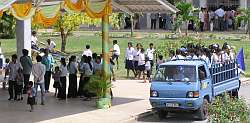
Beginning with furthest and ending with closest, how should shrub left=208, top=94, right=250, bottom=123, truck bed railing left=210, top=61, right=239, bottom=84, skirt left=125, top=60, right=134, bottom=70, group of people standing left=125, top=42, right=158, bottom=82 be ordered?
skirt left=125, top=60, right=134, bottom=70 < group of people standing left=125, top=42, right=158, bottom=82 < truck bed railing left=210, top=61, right=239, bottom=84 < shrub left=208, top=94, right=250, bottom=123

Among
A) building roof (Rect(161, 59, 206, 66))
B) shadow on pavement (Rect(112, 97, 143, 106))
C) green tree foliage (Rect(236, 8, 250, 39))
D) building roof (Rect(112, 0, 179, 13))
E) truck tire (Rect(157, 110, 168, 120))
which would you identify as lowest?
truck tire (Rect(157, 110, 168, 120))

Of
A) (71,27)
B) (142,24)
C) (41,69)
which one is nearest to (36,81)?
(41,69)

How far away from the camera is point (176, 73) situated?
1888 cm

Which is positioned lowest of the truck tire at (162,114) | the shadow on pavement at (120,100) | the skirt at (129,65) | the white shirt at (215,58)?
the truck tire at (162,114)

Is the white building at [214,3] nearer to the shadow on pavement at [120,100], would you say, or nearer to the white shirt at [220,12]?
the white shirt at [220,12]

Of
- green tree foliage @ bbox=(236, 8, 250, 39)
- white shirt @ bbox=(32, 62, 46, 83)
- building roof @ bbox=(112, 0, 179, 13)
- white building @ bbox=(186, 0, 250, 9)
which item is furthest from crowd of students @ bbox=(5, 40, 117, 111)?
white building @ bbox=(186, 0, 250, 9)

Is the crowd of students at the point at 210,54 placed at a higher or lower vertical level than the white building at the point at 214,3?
lower

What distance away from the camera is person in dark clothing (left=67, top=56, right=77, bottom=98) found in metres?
22.5

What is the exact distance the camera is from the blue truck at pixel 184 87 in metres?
18.1

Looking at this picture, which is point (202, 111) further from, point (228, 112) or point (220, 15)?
point (220, 15)

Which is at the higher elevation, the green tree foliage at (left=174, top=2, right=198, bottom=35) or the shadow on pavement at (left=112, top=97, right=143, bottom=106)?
the green tree foliage at (left=174, top=2, right=198, bottom=35)

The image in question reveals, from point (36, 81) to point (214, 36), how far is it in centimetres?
2542

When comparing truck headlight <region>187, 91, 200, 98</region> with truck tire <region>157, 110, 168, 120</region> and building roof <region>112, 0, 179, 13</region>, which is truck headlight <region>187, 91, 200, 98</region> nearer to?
truck tire <region>157, 110, 168, 120</region>

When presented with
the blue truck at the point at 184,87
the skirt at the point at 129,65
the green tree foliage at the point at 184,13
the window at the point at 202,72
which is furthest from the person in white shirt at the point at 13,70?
the green tree foliage at the point at 184,13
